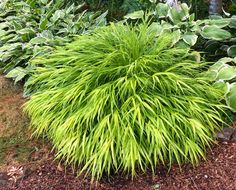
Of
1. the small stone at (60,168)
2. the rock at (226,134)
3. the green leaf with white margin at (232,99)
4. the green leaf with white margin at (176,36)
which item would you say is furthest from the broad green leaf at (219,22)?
the small stone at (60,168)

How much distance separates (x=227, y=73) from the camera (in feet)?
10.3

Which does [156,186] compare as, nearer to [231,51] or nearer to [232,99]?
[232,99]

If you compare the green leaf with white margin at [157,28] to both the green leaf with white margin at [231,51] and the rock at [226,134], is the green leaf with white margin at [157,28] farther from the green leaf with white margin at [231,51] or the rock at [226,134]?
the rock at [226,134]

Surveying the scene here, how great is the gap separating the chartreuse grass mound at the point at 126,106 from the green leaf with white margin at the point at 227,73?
192 mm

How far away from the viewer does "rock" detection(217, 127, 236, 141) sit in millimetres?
2943

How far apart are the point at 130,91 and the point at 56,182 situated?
85 centimetres

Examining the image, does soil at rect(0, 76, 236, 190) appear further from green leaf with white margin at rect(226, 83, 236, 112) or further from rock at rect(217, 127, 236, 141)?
green leaf with white margin at rect(226, 83, 236, 112)

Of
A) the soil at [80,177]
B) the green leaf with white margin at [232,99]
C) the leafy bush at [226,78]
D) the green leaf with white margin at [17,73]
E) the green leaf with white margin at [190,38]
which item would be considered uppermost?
the green leaf with white margin at [190,38]

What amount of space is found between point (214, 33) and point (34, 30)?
6.78 feet

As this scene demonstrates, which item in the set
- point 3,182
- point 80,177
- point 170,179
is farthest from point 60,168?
point 170,179

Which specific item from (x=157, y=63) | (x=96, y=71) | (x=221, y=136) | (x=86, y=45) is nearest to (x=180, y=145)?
(x=221, y=136)

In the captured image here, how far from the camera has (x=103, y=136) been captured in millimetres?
2641

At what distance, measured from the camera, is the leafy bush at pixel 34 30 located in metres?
4.12

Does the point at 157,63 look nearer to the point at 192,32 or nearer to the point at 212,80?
the point at 212,80
